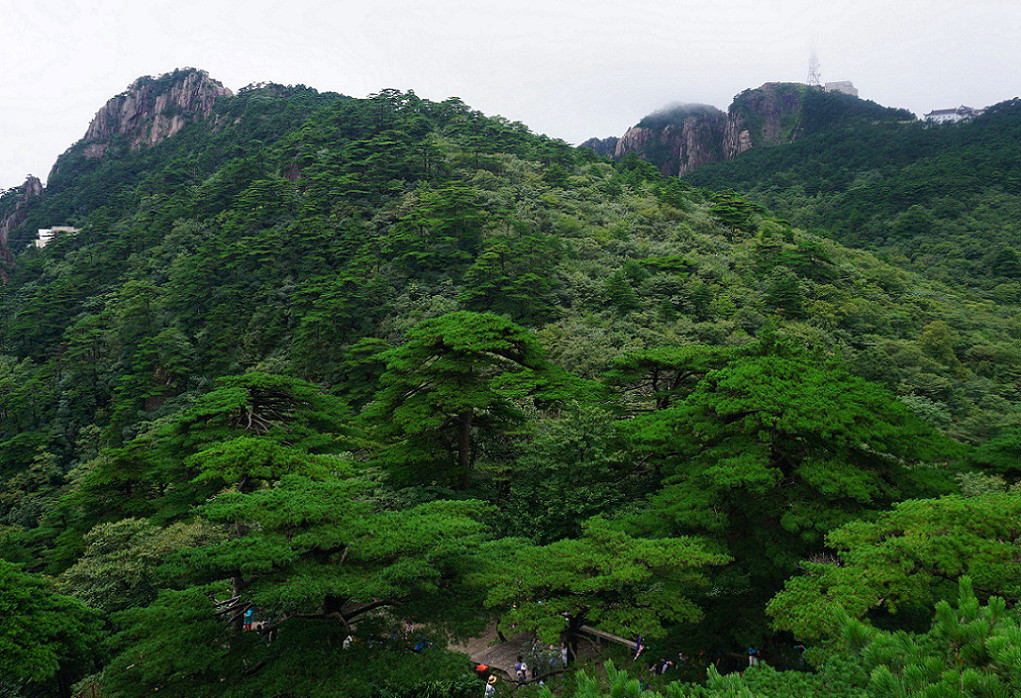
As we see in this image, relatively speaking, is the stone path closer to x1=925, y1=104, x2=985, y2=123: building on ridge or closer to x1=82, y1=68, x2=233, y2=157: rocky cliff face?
x1=82, y1=68, x2=233, y2=157: rocky cliff face

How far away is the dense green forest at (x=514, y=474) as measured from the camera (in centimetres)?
816

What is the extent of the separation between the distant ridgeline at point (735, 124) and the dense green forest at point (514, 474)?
8967cm

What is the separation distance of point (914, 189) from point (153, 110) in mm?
122436

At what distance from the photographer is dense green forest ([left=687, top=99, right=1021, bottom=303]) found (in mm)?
49969

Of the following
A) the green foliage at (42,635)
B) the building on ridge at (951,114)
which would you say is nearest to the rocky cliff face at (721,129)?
the building on ridge at (951,114)

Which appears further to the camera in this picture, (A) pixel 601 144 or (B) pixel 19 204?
(A) pixel 601 144

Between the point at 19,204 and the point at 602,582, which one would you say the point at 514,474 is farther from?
the point at 19,204

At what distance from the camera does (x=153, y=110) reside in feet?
325

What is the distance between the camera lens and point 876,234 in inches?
2324

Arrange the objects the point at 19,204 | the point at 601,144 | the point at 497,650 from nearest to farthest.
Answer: the point at 497,650 < the point at 19,204 < the point at 601,144

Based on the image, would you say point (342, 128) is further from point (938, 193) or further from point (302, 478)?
point (938, 193)

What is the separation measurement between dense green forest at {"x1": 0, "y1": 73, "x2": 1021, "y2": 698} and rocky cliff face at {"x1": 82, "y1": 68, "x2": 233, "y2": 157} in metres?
72.4

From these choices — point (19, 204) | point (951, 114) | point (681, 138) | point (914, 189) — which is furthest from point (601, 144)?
point (19, 204)

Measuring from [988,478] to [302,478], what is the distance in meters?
16.5
